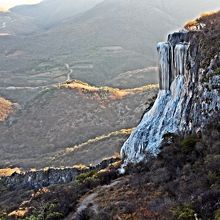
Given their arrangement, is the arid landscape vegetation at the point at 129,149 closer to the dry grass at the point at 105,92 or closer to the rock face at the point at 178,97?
the rock face at the point at 178,97

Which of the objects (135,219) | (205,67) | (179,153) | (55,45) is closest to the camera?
(135,219)

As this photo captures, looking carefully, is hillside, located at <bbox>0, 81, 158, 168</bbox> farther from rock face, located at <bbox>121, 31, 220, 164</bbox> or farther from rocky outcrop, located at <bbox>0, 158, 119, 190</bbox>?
rock face, located at <bbox>121, 31, 220, 164</bbox>

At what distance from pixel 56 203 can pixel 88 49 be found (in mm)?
158759

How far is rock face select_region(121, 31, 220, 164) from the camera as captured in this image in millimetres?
19891

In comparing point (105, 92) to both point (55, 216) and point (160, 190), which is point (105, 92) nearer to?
point (55, 216)

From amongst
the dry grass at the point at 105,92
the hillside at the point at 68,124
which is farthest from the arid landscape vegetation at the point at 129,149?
the dry grass at the point at 105,92

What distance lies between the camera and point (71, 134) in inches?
2847

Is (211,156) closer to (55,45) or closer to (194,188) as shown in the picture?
(194,188)

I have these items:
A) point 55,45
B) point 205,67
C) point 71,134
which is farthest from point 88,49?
point 205,67

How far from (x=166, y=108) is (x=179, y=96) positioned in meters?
1.15

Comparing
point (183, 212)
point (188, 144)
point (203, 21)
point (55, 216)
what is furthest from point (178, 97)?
point (183, 212)

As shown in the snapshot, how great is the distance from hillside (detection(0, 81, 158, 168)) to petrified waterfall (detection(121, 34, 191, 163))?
92.3 feet

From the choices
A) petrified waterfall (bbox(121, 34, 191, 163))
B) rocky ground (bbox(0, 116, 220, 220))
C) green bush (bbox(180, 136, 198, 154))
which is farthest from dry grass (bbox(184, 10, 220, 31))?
green bush (bbox(180, 136, 198, 154))

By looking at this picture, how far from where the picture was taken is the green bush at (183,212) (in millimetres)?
12859
